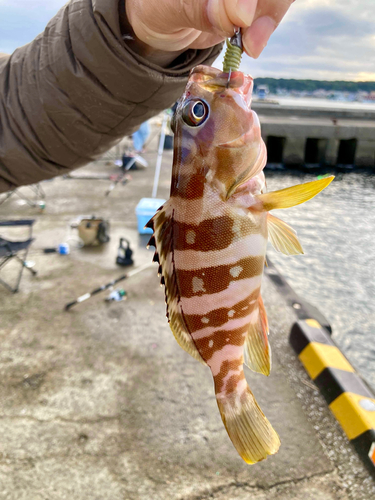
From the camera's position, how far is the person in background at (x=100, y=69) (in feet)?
3.85

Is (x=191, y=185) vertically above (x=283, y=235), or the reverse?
(x=191, y=185)

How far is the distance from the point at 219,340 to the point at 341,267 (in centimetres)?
715

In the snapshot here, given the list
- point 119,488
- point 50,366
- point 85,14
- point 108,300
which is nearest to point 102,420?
point 119,488

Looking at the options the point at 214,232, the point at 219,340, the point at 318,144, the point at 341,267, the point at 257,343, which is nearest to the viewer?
the point at 214,232

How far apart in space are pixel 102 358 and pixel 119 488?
141 centimetres

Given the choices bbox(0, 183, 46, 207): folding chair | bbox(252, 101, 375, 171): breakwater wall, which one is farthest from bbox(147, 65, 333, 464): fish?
bbox(252, 101, 375, 171): breakwater wall

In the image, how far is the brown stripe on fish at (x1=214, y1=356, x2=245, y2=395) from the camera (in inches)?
55.8

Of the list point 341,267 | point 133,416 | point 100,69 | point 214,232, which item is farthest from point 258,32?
point 341,267

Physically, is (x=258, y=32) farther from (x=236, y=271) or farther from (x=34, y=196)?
(x=34, y=196)

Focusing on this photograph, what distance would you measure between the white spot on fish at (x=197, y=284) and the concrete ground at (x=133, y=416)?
6.62 feet

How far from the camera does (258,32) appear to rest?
1109mm

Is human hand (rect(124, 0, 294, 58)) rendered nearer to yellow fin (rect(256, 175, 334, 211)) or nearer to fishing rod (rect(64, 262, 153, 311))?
yellow fin (rect(256, 175, 334, 211))

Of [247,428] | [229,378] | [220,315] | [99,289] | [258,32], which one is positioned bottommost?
[99,289]

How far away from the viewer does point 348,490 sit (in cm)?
264
